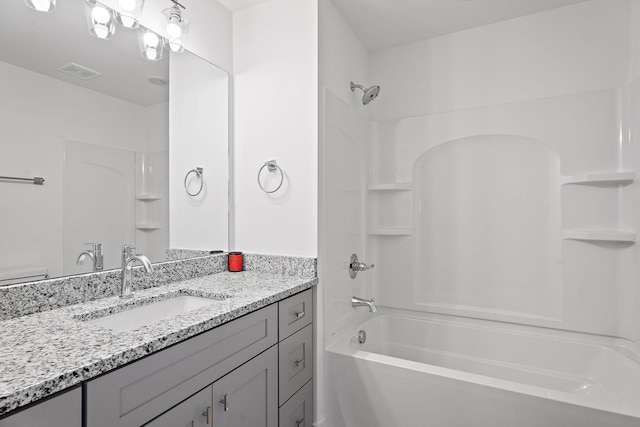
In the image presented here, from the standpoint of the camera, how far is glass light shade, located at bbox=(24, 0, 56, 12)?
1.25 meters

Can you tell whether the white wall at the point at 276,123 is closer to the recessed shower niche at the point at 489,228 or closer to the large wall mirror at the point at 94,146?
the large wall mirror at the point at 94,146

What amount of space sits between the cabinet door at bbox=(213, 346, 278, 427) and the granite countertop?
0.23 m

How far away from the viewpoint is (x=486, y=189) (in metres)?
2.31

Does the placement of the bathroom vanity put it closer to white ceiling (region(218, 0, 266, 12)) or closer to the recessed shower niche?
the recessed shower niche

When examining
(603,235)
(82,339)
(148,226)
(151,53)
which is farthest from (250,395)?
(603,235)

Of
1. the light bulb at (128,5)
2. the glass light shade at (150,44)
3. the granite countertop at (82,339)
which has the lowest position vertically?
the granite countertop at (82,339)

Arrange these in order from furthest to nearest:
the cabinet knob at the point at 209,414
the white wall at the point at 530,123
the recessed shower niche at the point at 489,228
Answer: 1. the recessed shower niche at the point at 489,228
2. the white wall at the point at 530,123
3. the cabinet knob at the point at 209,414

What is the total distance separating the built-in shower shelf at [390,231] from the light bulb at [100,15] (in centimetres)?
196

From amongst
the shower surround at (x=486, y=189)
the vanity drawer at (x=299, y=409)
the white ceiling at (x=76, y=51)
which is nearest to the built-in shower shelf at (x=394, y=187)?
the shower surround at (x=486, y=189)

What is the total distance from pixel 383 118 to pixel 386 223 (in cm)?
81

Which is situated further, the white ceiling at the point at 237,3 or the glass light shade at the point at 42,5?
the white ceiling at the point at 237,3

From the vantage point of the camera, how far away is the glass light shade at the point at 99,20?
1.41 metres

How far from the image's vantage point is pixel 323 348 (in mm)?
1859

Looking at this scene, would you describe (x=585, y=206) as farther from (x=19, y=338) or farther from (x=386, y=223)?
(x=19, y=338)
